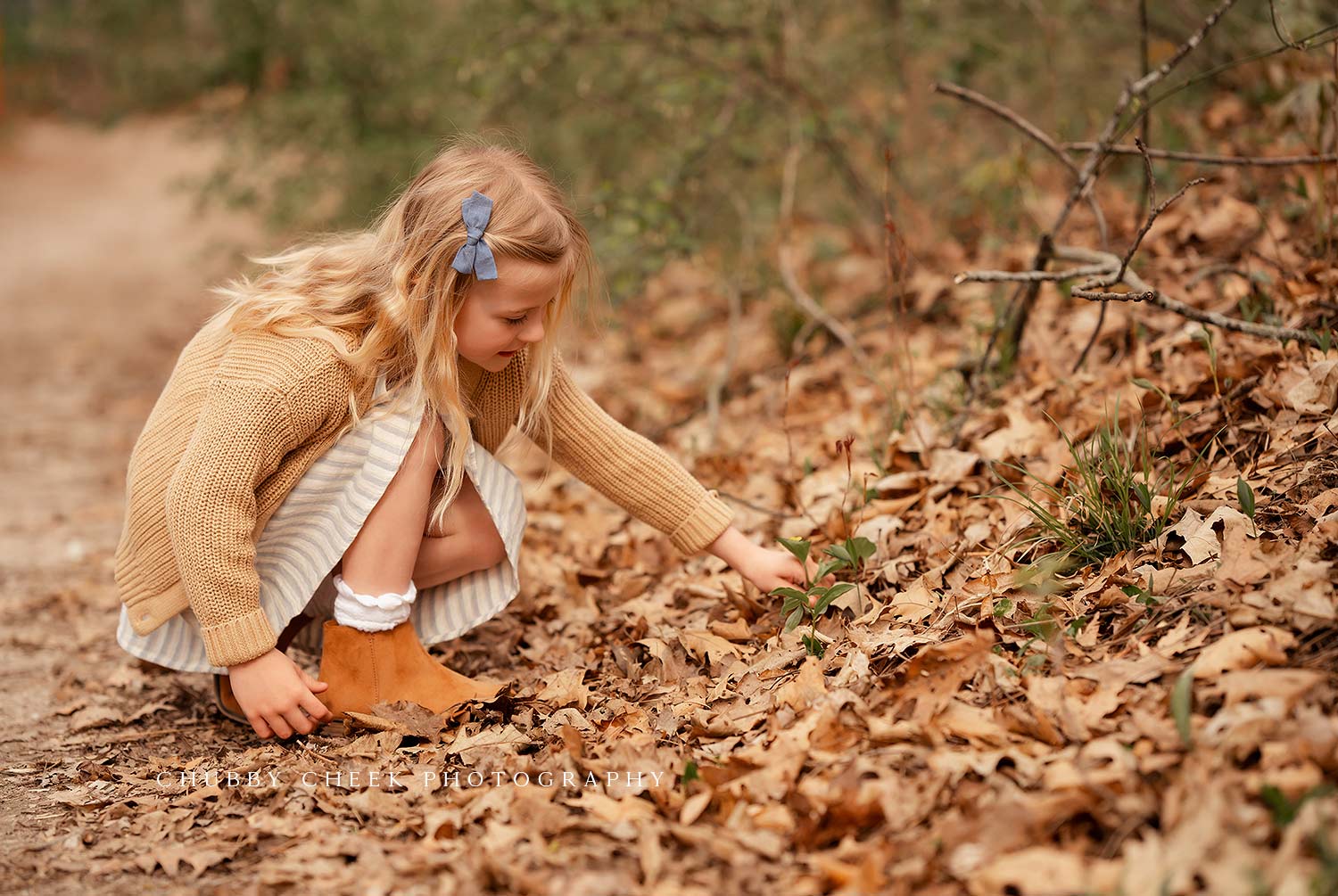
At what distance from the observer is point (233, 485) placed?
2105mm

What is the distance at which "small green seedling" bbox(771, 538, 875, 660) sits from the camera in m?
2.25

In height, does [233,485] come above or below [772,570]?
above

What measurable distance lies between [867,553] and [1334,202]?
69.8 inches

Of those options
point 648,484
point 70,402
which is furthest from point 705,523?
point 70,402

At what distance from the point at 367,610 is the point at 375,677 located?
0.14m

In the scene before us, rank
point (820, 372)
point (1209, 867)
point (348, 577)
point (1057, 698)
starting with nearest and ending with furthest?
1. point (1209, 867)
2. point (1057, 698)
3. point (348, 577)
4. point (820, 372)

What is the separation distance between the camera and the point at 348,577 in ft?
7.55

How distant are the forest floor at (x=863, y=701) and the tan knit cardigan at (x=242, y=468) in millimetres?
276

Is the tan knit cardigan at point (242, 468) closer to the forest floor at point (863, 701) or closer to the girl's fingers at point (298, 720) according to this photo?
the girl's fingers at point (298, 720)

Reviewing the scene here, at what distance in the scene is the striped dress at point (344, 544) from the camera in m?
2.28

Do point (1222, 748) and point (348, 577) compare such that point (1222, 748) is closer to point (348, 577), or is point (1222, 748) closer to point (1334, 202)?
point (348, 577)

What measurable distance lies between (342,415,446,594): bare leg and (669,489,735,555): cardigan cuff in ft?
1.93

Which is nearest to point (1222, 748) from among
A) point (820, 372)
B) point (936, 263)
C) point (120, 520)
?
point (820, 372)

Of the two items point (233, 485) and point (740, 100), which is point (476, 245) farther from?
point (740, 100)
